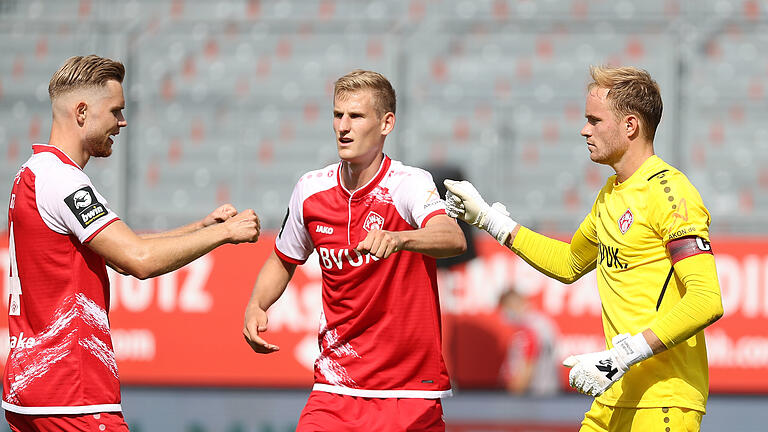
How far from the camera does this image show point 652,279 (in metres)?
3.95

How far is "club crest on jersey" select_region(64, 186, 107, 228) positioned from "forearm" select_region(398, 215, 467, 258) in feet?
4.07

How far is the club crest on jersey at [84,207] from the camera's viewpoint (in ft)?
12.8

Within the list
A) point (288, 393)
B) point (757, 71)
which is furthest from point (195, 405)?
point (757, 71)

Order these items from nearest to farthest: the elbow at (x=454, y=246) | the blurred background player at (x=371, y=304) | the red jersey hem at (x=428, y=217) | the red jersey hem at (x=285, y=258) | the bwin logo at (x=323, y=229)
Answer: the elbow at (x=454, y=246)
the red jersey hem at (x=428, y=217)
the blurred background player at (x=371, y=304)
the bwin logo at (x=323, y=229)
the red jersey hem at (x=285, y=258)

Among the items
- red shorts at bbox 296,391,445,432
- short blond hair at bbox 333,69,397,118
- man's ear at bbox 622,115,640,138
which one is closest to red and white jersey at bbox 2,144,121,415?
red shorts at bbox 296,391,445,432

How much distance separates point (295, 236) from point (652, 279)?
187 centimetres

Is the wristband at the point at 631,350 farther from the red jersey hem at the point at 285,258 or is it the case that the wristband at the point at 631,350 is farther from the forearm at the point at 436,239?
the red jersey hem at the point at 285,258

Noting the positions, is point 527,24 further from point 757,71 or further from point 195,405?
point 195,405

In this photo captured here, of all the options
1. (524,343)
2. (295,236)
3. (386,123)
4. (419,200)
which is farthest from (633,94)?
(524,343)

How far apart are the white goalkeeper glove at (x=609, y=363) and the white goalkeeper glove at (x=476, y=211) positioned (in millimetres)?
1019

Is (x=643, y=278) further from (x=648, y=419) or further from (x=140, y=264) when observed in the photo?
(x=140, y=264)

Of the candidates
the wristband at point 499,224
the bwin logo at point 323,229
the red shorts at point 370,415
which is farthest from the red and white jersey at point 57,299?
the wristband at point 499,224

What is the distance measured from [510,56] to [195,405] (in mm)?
Answer: 6480

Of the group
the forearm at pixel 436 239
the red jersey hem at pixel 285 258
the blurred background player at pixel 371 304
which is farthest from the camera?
the red jersey hem at pixel 285 258
